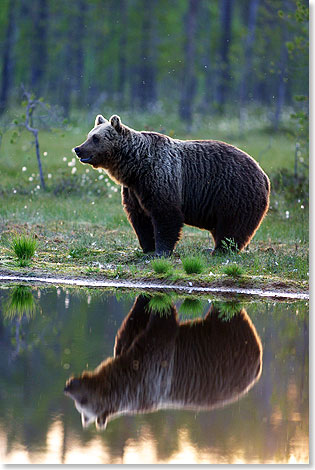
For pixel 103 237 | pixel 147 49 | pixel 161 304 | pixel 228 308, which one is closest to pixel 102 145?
pixel 103 237

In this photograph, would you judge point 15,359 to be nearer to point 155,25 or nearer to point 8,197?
point 8,197

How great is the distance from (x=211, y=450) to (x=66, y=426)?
1.03 metres

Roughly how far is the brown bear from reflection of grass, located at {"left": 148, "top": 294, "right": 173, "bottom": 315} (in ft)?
5.81

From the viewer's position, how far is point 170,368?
283 inches

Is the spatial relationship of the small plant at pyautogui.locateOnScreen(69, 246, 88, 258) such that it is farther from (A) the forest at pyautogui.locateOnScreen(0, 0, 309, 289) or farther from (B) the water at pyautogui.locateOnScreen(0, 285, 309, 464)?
(B) the water at pyautogui.locateOnScreen(0, 285, 309, 464)

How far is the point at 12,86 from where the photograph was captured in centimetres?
4484

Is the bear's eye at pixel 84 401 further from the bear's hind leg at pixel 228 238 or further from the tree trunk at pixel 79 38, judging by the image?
the tree trunk at pixel 79 38

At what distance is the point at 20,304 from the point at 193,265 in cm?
226

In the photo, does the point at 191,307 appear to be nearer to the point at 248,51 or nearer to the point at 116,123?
the point at 116,123

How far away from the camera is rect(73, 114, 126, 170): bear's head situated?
1121cm

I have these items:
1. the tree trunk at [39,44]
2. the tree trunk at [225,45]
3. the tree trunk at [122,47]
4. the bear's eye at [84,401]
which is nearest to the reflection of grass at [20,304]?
the bear's eye at [84,401]

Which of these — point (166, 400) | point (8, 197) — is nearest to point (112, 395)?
point (166, 400)

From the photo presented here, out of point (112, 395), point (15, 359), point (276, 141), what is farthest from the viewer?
point (276, 141)

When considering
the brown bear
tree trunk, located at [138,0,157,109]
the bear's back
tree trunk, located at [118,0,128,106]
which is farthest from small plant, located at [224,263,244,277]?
tree trunk, located at [138,0,157,109]
